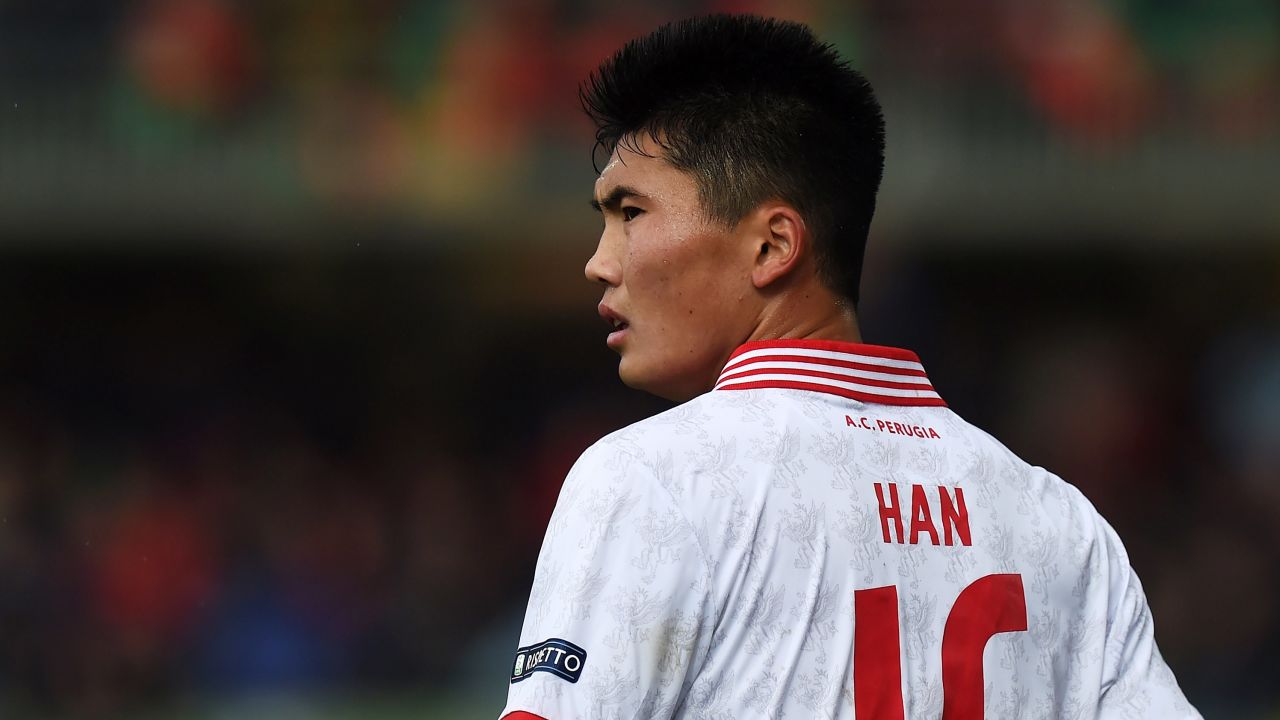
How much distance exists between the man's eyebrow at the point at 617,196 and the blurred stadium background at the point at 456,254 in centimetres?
482

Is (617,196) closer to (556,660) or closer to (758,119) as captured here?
(758,119)

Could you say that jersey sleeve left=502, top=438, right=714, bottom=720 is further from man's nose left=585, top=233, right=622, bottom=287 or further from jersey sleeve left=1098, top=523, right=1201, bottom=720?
jersey sleeve left=1098, top=523, right=1201, bottom=720

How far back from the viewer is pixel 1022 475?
183 centimetres

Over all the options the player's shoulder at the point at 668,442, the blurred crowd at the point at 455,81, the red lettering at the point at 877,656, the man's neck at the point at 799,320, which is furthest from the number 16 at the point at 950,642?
the blurred crowd at the point at 455,81

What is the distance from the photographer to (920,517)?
1678 mm

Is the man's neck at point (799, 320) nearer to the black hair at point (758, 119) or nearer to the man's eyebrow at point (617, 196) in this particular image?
the black hair at point (758, 119)

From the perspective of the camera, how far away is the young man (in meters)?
1.50

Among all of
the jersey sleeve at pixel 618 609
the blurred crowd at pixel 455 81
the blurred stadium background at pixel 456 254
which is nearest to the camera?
the jersey sleeve at pixel 618 609

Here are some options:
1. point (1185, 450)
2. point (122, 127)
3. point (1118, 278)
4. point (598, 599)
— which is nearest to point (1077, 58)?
point (1118, 278)

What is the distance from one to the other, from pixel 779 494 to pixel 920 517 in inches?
7.5

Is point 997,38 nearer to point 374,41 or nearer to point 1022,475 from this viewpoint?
point 374,41

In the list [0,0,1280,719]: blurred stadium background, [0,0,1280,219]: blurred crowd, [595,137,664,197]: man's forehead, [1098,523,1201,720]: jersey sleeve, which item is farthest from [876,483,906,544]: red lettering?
[0,0,1280,219]: blurred crowd

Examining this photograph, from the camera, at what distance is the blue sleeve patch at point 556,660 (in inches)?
58.2

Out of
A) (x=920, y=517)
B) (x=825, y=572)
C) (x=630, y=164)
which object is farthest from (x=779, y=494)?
(x=630, y=164)
